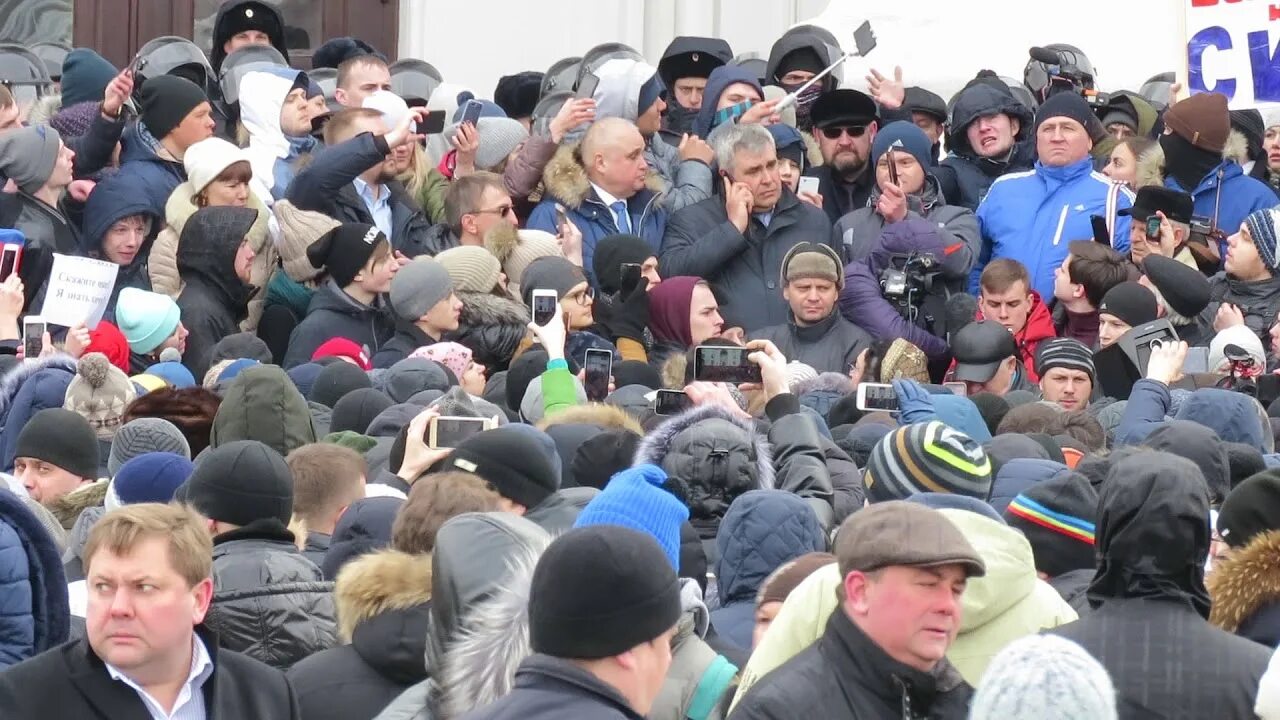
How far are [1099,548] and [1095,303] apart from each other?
552cm

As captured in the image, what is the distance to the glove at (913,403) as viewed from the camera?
7309 millimetres

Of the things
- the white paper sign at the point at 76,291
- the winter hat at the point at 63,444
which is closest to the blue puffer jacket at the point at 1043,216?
the white paper sign at the point at 76,291

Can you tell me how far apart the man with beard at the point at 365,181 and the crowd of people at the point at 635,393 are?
19 millimetres

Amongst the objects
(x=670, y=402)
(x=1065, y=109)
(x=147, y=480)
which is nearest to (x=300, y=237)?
(x=670, y=402)

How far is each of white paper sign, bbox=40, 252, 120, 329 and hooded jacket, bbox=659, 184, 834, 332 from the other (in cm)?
246

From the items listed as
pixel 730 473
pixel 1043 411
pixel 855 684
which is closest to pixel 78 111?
pixel 1043 411

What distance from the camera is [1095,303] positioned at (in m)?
9.91

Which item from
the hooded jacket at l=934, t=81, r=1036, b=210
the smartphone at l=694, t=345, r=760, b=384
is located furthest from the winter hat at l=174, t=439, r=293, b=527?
the hooded jacket at l=934, t=81, r=1036, b=210

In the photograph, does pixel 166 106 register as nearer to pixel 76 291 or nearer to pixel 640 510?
pixel 76 291

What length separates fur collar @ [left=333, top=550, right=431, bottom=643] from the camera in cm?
448

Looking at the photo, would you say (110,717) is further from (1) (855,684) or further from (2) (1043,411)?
(2) (1043,411)

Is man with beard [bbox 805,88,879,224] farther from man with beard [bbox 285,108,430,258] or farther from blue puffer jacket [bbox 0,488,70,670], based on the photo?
blue puffer jacket [bbox 0,488,70,670]

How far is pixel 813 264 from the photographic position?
9.47 metres

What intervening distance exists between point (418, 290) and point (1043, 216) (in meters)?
3.06
